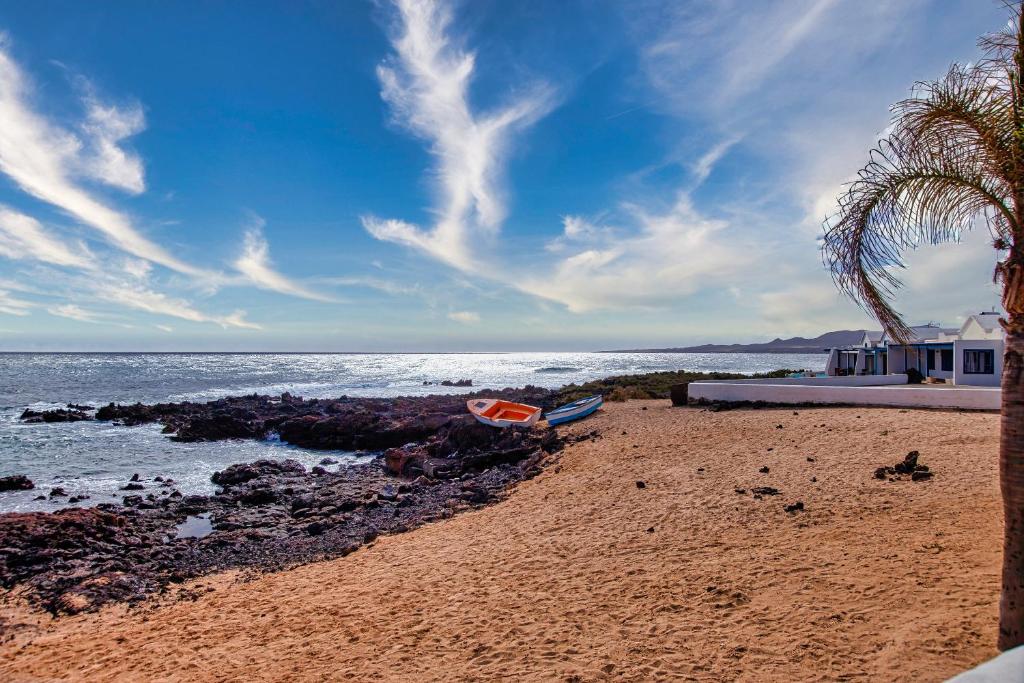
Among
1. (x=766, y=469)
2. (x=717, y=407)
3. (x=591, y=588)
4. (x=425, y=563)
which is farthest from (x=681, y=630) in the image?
(x=717, y=407)

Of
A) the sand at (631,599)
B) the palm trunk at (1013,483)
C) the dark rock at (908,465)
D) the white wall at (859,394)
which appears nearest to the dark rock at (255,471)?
the sand at (631,599)

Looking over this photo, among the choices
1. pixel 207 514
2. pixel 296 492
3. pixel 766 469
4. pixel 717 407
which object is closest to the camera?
pixel 766 469

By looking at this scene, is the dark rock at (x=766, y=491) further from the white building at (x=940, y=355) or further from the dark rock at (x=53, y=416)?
the dark rock at (x=53, y=416)

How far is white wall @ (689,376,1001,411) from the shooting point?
1650cm

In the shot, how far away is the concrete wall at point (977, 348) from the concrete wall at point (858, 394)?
19.9 feet

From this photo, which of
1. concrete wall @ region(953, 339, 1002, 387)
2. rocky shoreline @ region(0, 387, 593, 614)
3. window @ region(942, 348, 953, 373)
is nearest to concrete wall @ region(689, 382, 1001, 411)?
concrete wall @ region(953, 339, 1002, 387)

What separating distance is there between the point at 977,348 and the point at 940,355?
443 centimetres

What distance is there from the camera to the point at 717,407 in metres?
20.1

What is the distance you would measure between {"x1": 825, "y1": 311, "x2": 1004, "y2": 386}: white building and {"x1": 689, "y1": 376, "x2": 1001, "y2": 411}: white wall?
1.83 meters

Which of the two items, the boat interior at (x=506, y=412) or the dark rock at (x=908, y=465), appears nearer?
the dark rock at (x=908, y=465)

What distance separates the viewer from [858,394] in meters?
18.2

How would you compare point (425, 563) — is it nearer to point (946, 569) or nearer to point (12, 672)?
point (12, 672)

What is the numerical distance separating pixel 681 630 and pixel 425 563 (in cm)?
443

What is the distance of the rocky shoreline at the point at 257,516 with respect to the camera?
10.0 metres
